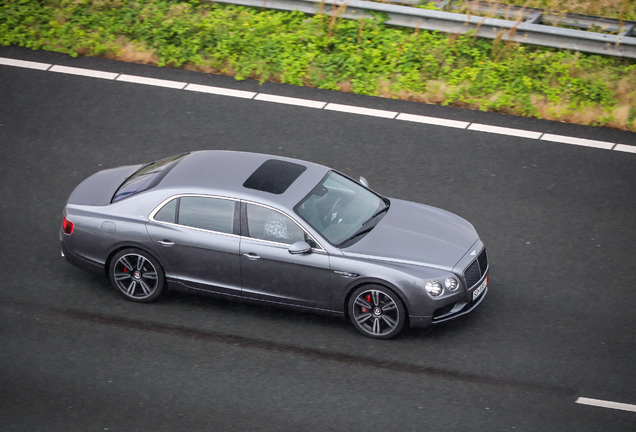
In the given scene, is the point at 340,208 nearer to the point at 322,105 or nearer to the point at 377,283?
the point at 377,283

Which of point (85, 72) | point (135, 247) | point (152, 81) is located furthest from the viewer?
point (85, 72)

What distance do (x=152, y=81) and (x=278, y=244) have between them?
5919mm

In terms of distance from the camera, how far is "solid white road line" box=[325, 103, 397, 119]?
42.0 ft

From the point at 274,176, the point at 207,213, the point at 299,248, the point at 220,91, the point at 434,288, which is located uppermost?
the point at 274,176

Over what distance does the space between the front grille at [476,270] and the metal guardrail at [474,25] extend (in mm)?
5924

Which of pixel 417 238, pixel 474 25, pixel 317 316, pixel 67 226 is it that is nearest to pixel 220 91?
pixel 474 25

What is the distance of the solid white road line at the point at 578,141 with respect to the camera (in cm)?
1225

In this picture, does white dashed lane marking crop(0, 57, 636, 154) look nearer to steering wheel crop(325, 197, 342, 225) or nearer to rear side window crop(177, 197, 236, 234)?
steering wheel crop(325, 197, 342, 225)

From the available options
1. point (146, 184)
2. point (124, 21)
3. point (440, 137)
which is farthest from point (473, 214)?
point (124, 21)

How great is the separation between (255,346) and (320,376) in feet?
2.73

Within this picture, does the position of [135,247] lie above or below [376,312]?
above

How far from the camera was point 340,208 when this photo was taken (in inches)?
357

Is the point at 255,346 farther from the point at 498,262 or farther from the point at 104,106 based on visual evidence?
the point at 104,106

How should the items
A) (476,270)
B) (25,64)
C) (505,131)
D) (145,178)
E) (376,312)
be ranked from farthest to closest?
(25,64), (505,131), (145,178), (476,270), (376,312)
